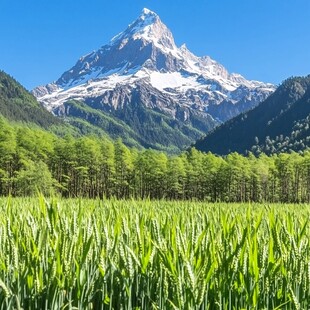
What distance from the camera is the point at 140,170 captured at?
9981 cm

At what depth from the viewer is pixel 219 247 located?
7.92 ft

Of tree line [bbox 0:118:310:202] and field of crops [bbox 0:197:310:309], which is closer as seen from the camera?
field of crops [bbox 0:197:310:309]

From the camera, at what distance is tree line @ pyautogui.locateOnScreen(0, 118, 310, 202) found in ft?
274

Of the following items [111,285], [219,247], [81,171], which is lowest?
[111,285]

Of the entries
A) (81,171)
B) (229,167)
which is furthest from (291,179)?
(81,171)

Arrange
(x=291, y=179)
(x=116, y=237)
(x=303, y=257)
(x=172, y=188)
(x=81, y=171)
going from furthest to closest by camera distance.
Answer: (x=291, y=179)
(x=172, y=188)
(x=81, y=171)
(x=303, y=257)
(x=116, y=237)

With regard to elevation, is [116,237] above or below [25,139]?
below

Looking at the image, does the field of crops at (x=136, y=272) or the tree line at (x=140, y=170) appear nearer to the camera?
the field of crops at (x=136, y=272)

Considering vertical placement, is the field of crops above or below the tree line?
below

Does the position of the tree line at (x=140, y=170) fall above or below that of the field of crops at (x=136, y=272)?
above

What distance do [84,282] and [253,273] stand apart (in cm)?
86

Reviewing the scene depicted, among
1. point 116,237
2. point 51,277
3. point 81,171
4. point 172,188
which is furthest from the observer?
point 172,188

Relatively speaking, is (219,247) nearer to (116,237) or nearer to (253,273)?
(253,273)

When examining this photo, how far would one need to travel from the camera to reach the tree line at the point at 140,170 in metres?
83.5
